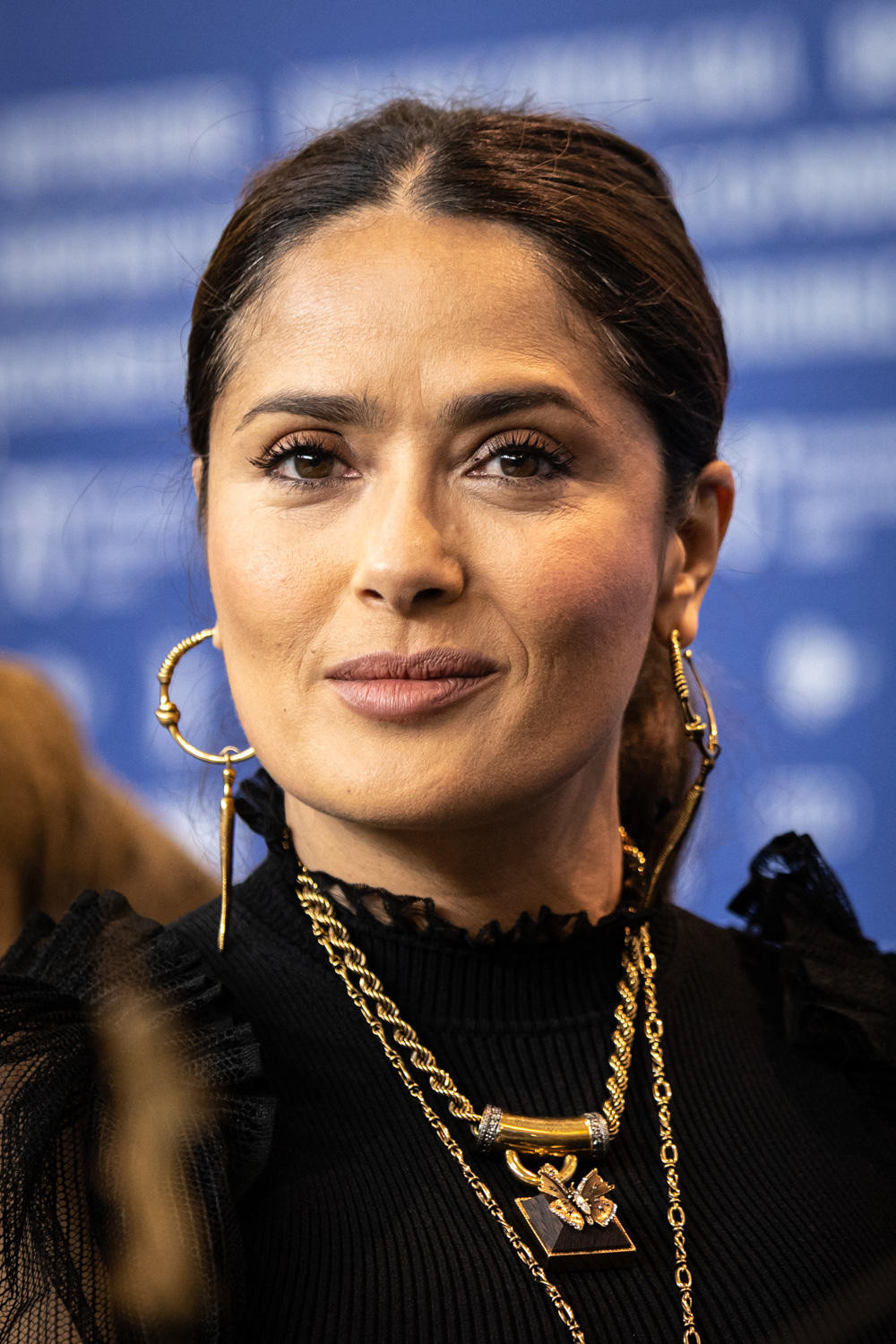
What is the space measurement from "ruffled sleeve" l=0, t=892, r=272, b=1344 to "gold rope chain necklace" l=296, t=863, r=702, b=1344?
0.36 feet

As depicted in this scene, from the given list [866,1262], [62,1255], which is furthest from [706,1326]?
[62,1255]

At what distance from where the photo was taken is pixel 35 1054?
94 cm

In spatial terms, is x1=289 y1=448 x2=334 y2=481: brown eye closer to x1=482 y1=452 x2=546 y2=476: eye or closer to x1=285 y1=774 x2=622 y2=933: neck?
x1=482 y1=452 x2=546 y2=476: eye

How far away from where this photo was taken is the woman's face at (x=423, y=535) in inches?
41.3

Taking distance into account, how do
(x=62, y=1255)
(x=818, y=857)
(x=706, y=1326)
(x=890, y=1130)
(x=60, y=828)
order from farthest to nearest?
(x=60, y=828)
(x=818, y=857)
(x=890, y=1130)
(x=706, y=1326)
(x=62, y=1255)

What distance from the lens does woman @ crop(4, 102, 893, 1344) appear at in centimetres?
98

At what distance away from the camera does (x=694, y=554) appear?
1297 millimetres

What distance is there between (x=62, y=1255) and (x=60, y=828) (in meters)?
0.88

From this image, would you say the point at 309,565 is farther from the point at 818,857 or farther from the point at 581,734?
the point at 818,857

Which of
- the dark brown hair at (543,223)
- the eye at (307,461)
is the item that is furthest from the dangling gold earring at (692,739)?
the eye at (307,461)

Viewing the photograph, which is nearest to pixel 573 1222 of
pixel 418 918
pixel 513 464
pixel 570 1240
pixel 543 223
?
pixel 570 1240

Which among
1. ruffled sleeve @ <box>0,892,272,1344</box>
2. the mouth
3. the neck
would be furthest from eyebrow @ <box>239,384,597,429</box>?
ruffled sleeve @ <box>0,892,272,1344</box>

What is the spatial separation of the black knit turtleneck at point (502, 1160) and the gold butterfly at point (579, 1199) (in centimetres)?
2

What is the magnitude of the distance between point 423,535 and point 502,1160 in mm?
421
